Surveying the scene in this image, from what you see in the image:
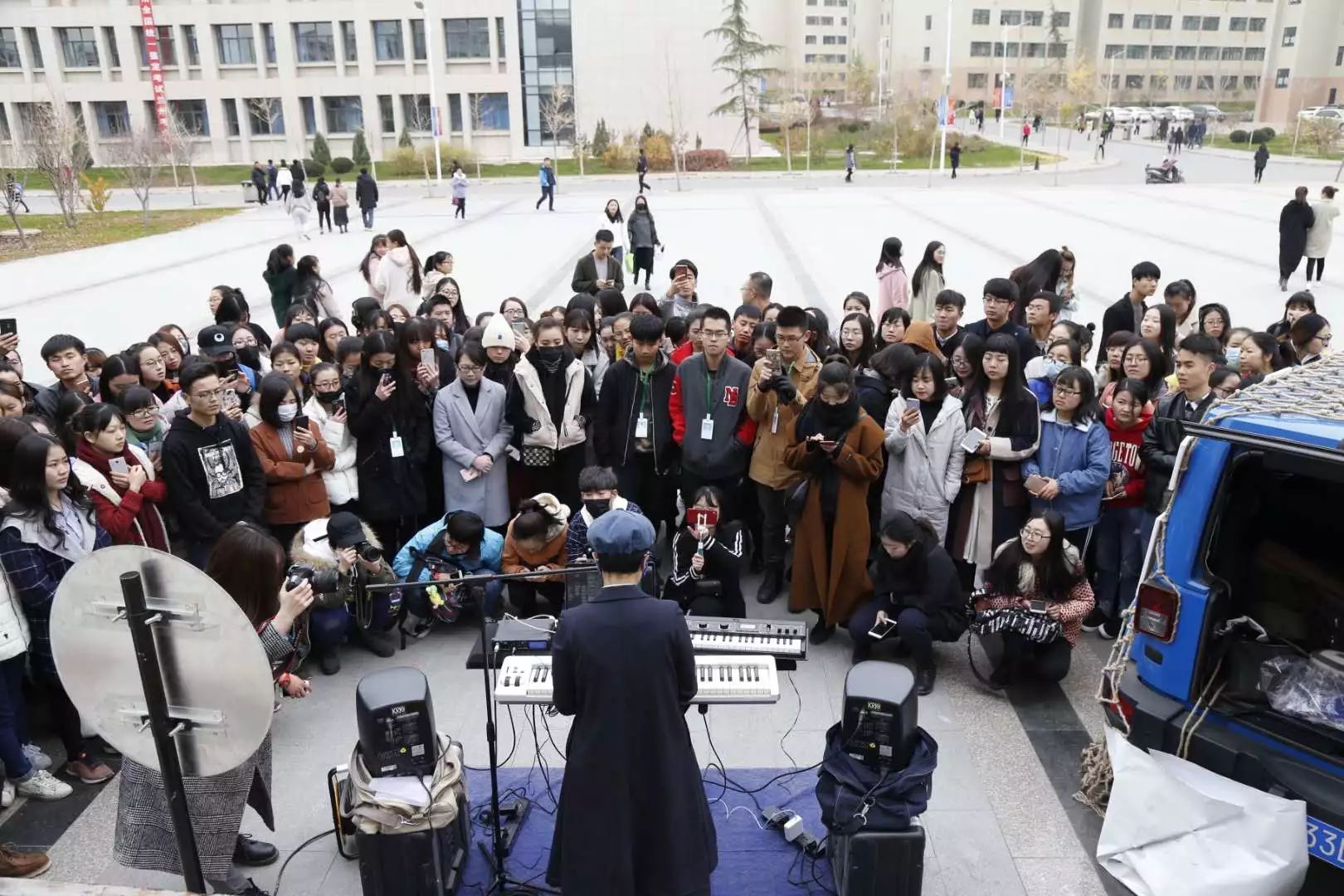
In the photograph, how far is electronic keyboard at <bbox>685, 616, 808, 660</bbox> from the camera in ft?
14.1

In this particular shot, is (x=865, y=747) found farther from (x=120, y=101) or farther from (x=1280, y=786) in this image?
(x=120, y=101)

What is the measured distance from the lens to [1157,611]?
13.4 feet

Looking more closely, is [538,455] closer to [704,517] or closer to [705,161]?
[704,517]

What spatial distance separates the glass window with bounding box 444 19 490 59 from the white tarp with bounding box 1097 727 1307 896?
5517cm

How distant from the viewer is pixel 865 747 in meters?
3.89

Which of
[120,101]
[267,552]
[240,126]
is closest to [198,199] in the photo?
[240,126]

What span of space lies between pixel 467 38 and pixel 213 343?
50.6m

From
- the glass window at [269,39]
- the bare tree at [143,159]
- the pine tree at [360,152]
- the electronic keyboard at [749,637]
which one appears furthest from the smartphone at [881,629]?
the glass window at [269,39]

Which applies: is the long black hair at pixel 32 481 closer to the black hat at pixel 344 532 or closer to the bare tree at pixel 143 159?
the black hat at pixel 344 532

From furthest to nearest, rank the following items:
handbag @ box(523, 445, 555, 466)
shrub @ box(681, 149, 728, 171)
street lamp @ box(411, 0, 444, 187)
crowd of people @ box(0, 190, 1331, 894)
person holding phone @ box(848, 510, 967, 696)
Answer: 1. shrub @ box(681, 149, 728, 171)
2. street lamp @ box(411, 0, 444, 187)
3. handbag @ box(523, 445, 555, 466)
4. person holding phone @ box(848, 510, 967, 696)
5. crowd of people @ box(0, 190, 1331, 894)

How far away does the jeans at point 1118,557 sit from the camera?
20.7 ft

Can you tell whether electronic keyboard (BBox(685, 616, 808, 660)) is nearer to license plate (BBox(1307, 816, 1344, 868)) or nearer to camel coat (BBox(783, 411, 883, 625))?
camel coat (BBox(783, 411, 883, 625))

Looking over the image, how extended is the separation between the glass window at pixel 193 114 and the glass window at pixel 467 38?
46.0 ft

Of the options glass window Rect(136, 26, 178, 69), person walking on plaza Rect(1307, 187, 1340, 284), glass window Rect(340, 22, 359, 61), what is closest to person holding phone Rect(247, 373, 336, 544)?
person walking on plaza Rect(1307, 187, 1340, 284)
